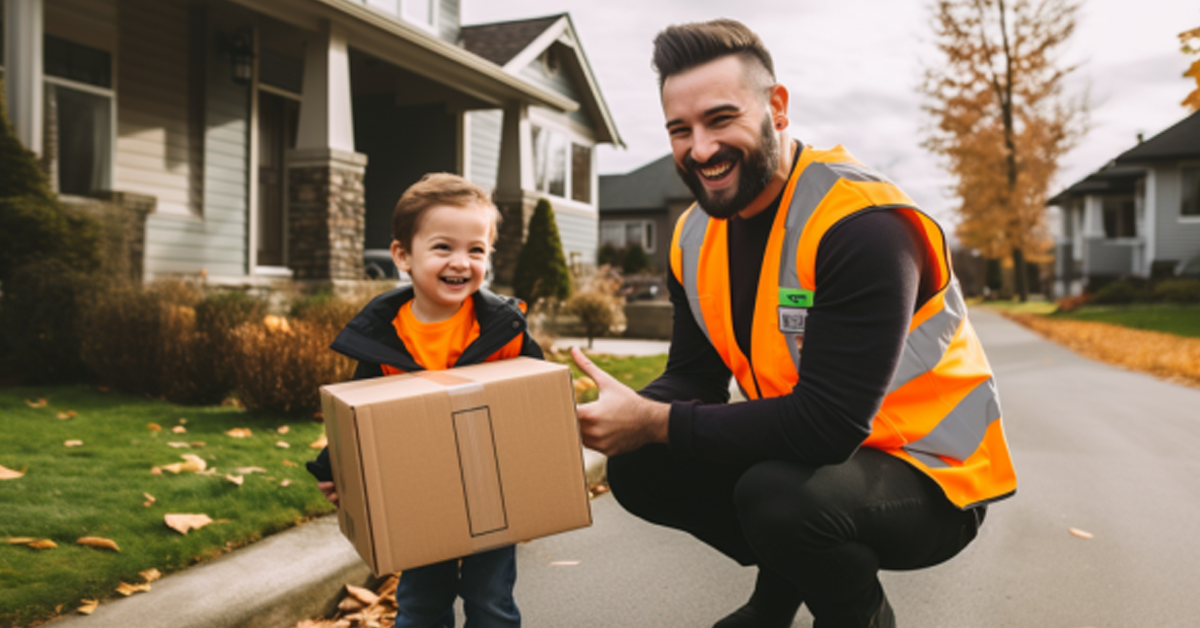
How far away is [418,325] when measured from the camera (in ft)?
8.36

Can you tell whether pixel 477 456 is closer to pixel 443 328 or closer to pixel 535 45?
pixel 443 328

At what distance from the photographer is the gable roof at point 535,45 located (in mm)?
15680

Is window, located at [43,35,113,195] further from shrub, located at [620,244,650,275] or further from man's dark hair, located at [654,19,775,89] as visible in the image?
shrub, located at [620,244,650,275]

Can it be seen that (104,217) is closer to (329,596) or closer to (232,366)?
(232,366)

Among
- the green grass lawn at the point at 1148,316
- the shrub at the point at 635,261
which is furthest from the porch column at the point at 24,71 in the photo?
the shrub at the point at 635,261

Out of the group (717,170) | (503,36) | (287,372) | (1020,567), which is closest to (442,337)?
(717,170)

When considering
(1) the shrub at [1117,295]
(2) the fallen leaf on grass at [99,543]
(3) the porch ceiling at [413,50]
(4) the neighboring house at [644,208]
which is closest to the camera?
(2) the fallen leaf on grass at [99,543]

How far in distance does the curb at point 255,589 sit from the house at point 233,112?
572cm

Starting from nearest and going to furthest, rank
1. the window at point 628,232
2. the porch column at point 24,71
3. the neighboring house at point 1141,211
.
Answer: the porch column at point 24,71 < the neighboring house at point 1141,211 < the window at point 628,232

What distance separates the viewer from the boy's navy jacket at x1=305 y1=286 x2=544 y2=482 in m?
2.38

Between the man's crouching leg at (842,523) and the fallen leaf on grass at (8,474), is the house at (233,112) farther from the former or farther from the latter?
the man's crouching leg at (842,523)

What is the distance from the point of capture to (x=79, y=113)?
348 inches

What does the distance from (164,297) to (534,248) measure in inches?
287

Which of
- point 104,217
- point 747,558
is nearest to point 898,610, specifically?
point 747,558
